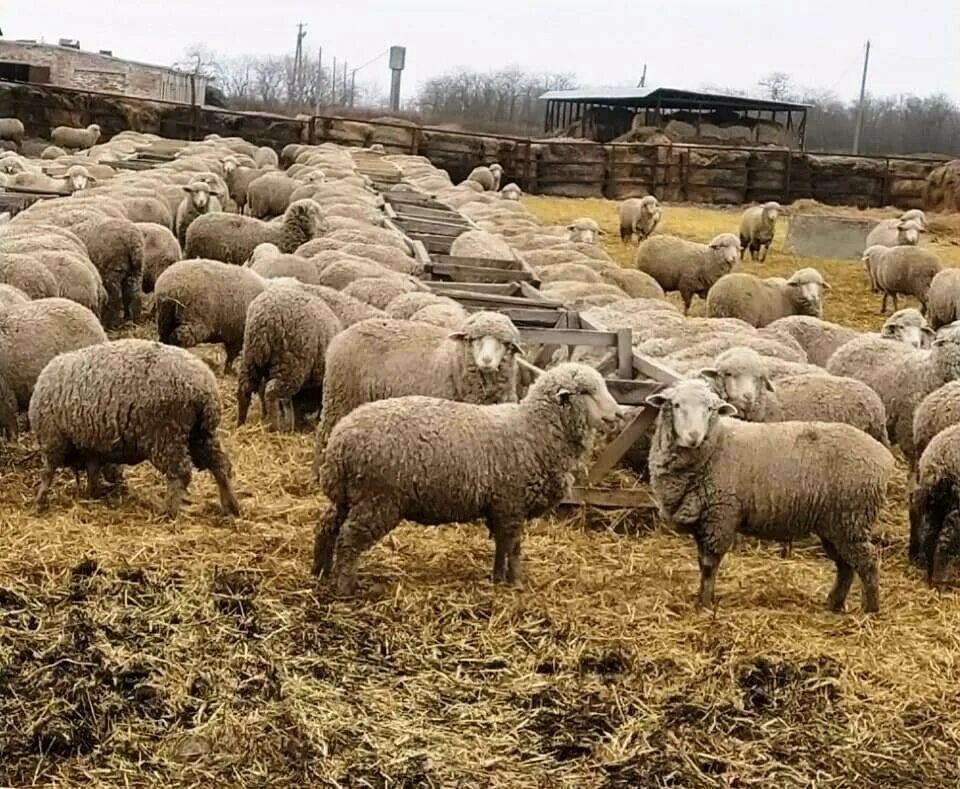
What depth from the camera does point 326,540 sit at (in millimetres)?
5883

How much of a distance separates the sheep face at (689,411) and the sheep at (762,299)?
7439mm

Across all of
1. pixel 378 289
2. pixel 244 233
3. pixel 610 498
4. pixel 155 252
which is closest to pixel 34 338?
pixel 378 289

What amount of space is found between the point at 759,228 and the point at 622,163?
12.1 meters

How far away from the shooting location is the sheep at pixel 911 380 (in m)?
8.54

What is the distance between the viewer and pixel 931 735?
15.8 ft

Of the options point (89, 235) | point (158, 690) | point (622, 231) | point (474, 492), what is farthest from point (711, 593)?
point (622, 231)

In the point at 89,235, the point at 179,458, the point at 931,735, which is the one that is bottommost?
the point at 931,735

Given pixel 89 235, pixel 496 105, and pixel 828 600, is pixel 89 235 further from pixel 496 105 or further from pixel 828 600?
pixel 496 105

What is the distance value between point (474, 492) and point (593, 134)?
46450mm

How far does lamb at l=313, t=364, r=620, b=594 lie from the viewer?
5.64 meters

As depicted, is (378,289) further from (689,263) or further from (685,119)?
(685,119)

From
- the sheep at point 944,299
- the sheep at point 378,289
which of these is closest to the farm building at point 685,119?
the sheep at point 944,299

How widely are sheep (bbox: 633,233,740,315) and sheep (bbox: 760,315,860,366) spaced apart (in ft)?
A: 20.7

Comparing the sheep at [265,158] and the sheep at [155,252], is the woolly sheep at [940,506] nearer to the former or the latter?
the sheep at [155,252]
